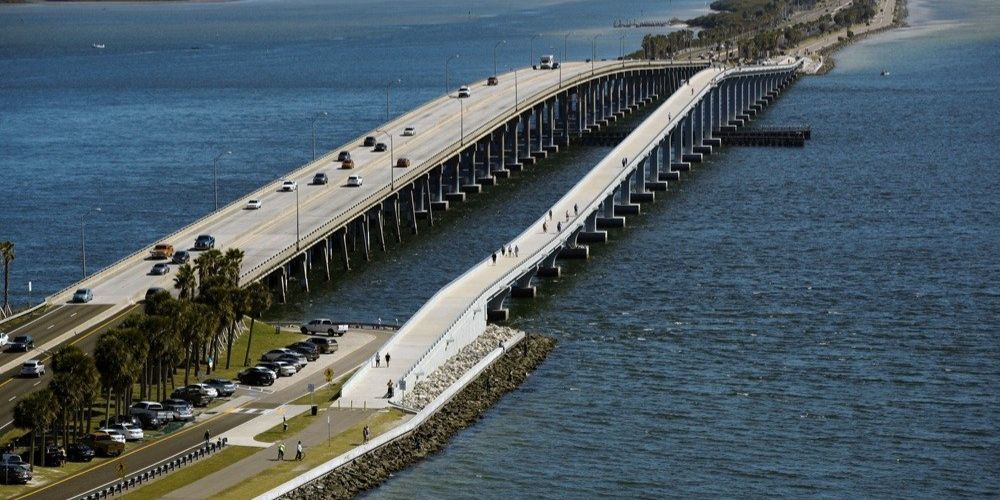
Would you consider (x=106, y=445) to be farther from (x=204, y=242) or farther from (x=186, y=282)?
(x=204, y=242)

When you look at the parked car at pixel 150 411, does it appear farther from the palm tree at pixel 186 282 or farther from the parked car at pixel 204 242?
the parked car at pixel 204 242

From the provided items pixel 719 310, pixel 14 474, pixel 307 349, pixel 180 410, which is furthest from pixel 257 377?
pixel 719 310

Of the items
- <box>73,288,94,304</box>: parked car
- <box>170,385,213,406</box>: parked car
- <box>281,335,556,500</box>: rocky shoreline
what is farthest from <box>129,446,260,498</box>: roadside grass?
<box>73,288,94,304</box>: parked car

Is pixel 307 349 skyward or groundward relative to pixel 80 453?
skyward

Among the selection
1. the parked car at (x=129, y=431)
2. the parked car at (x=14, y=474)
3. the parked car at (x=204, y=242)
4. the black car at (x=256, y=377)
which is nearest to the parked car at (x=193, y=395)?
the black car at (x=256, y=377)

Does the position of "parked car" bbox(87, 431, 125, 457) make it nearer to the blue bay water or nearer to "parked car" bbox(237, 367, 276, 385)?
the blue bay water

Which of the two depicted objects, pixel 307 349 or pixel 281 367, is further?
pixel 307 349
